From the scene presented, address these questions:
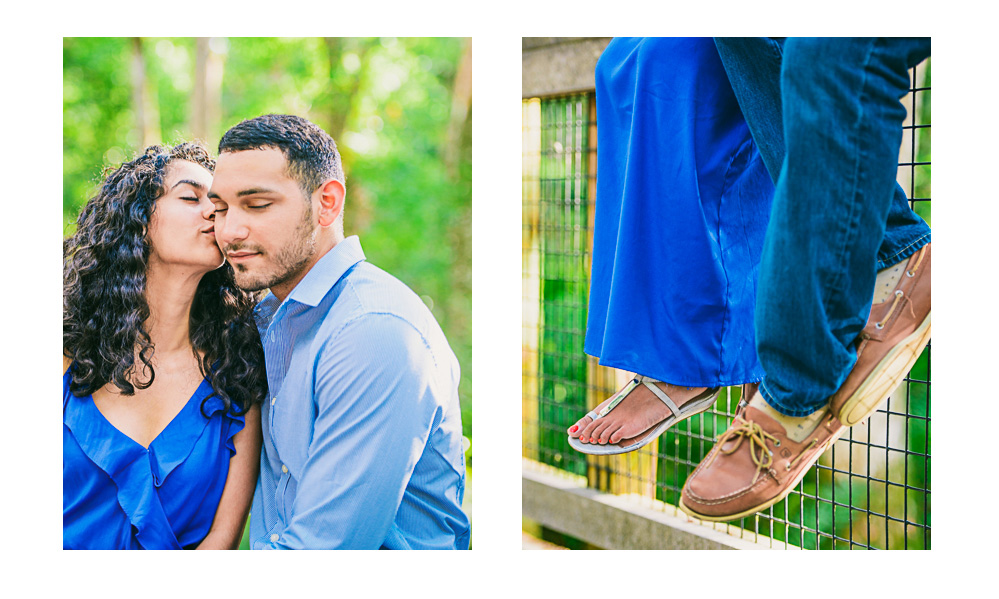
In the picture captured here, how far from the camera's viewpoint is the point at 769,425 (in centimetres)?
106

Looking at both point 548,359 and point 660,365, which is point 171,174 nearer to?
point 660,365

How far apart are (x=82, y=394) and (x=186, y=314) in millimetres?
252

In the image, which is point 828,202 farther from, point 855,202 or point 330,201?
point 330,201

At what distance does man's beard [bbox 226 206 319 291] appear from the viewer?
1.34 metres

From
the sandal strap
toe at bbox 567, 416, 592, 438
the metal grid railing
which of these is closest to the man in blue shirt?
toe at bbox 567, 416, 592, 438

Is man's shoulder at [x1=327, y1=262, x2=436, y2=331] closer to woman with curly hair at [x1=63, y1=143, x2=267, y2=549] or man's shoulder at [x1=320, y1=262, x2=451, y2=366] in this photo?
man's shoulder at [x1=320, y1=262, x2=451, y2=366]

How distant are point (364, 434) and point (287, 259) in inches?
14.7

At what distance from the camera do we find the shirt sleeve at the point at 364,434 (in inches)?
50.4

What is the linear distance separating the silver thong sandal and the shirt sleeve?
315 mm

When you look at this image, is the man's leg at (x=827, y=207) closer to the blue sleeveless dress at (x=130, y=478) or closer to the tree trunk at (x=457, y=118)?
the blue sleeveless dress at (x=130, y=478)

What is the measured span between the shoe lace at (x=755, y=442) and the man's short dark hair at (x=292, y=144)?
88 centimetres

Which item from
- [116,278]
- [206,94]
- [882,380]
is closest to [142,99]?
[206,94]

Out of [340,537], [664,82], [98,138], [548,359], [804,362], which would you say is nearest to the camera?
[804,362]
